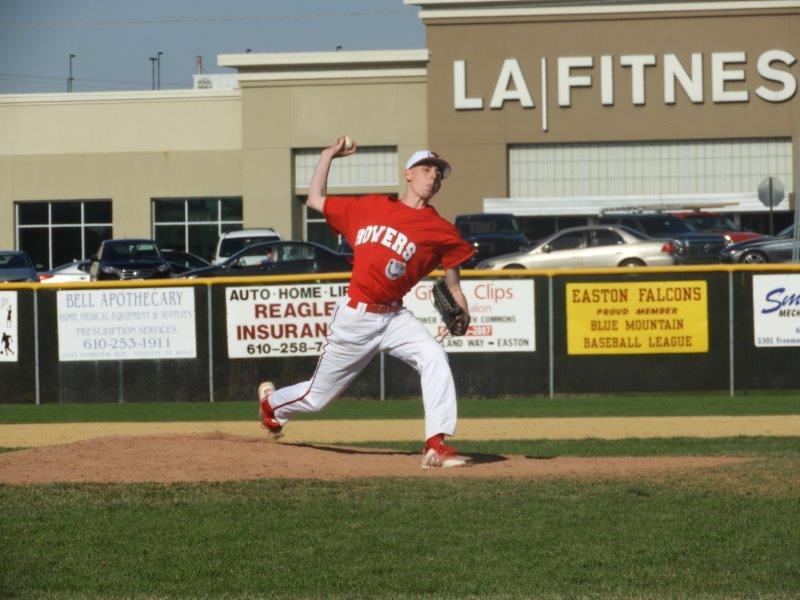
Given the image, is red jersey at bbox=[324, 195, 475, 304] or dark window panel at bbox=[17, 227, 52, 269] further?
dark window panel at bbox=[17, 227, 52, 269]

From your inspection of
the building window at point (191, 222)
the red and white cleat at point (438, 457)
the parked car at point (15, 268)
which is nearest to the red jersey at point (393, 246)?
the red and white cleat at point (438, 457)

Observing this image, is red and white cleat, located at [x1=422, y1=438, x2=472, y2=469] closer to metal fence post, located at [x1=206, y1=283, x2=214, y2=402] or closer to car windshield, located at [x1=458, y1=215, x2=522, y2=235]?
metal fence post, located at [x1=206, y1=283, x2=214, y2=402]

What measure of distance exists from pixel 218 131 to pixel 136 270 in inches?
677

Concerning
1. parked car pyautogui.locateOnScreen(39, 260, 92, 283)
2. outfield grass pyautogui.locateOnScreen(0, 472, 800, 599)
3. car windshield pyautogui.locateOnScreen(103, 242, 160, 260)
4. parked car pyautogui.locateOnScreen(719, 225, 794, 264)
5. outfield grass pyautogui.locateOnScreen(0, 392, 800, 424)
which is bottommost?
outfield grass pyautogui.locateOnScreen(0, 392, 800, 424)

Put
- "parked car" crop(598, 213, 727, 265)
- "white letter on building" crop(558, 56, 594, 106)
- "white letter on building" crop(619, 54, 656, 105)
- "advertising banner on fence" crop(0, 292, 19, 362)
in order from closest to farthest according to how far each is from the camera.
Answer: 1. "advertising banner on fence" crop(0, 292, 19, 362)
2. "parked car" crop(598, 213, 727, 265)
3. "white letter on building" crop(619, 54, 656, 105)
4. "white letter on building" crop(558, 56, 594, 106)

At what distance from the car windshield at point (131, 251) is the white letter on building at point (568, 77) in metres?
17.0

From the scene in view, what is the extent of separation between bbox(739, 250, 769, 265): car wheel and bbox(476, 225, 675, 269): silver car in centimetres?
151

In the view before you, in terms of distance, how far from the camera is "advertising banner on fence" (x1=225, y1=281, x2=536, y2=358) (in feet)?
59.8

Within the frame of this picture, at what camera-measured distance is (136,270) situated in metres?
33.2

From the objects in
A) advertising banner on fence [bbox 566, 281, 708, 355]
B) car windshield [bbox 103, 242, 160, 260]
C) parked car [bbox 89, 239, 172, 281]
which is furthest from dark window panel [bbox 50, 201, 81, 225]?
advertising banner on fence [bbox 566, 281, 708, 355]

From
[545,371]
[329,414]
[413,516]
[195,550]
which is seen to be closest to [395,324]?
[413,516]

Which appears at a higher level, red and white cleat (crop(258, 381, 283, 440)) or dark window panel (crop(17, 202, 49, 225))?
dark window panel (crop(17, 202, 49, 225))

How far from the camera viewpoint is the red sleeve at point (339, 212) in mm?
9273

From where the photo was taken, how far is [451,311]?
9.27m
